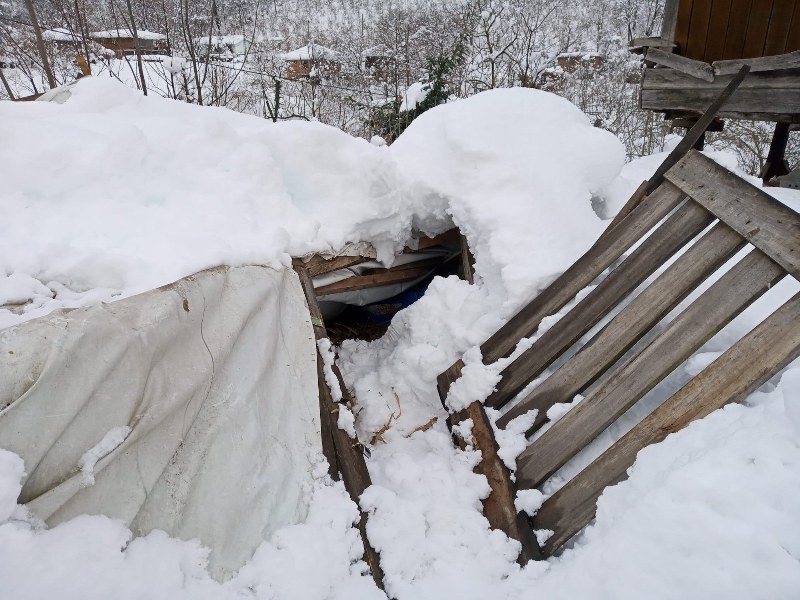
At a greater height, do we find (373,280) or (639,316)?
(639,316)

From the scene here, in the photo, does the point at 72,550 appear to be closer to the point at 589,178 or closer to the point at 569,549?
the point at 569,549

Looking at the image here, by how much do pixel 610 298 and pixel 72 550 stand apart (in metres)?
2.11

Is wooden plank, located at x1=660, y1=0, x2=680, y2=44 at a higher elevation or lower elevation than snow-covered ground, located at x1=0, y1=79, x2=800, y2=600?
higher

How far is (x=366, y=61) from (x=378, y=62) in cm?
56

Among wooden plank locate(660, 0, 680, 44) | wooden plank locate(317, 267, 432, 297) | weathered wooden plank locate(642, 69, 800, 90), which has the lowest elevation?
wooden plank locate(317, 267, 432, 297)

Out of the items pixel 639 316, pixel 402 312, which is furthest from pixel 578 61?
pixel 639 316

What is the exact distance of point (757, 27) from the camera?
15.1 feet

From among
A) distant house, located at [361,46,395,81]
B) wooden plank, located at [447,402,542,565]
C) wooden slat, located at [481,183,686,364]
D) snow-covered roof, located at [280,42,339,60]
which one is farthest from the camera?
distant house, located at [361,46,395,81]

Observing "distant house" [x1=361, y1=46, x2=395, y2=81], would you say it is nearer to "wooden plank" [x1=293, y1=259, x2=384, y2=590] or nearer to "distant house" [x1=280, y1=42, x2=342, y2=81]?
"distant house" [x1=280, y1=42, x2=342, y2=81]

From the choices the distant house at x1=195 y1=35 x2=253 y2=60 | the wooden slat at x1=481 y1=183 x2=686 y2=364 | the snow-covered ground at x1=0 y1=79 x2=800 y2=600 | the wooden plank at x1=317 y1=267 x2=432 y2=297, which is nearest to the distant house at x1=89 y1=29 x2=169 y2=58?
the distant house at x1=195 y1=35 x2=253 y2=60

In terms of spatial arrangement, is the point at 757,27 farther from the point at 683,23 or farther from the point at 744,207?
the point at 744,207

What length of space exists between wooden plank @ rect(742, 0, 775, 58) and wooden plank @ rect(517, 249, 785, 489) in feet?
14.4

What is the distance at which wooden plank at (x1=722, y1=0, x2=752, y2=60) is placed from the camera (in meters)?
4.65

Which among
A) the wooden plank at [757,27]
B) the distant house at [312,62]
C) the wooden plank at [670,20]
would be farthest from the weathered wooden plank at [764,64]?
the distant house at [312,62]
